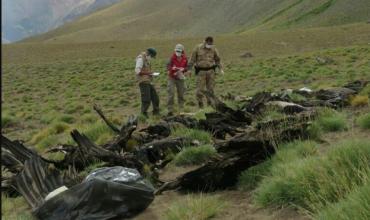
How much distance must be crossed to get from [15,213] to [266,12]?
406ft

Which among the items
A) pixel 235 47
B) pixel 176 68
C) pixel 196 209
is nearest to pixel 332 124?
pixel 196 209

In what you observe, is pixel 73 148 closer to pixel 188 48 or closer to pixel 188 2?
pixel 188 48

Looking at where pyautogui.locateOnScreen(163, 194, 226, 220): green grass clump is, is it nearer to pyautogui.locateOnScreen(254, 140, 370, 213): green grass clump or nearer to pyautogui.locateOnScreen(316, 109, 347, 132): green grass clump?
pyautogui.locateOnScreen(254, 140, 370, 213): green grass clump

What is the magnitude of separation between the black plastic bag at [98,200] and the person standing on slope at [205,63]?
8144 millimetres

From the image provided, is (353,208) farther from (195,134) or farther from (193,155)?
(195,134)

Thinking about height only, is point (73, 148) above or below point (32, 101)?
above

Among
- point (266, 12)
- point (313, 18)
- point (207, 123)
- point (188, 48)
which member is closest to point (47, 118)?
point (207, 123)

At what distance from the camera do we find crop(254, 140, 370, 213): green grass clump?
14.0ft

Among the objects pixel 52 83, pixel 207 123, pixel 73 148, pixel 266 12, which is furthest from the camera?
pixel 266 12

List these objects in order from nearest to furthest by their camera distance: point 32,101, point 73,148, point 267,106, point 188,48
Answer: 1. point 73,148
2. point 267,106
3. point 32,101
4. point 188,48

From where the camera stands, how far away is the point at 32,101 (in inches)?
985

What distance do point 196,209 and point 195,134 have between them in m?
3.29

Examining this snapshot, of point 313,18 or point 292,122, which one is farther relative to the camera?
point 313,18

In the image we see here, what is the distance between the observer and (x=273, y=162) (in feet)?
19.3
